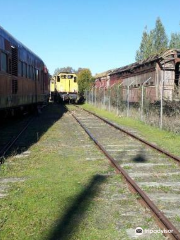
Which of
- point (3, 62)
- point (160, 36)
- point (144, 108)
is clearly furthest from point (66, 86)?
point (160, 36)

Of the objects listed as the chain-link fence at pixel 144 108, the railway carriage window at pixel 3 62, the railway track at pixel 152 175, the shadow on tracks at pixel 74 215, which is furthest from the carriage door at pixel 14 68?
the shadow on tracks at pixel 74 215

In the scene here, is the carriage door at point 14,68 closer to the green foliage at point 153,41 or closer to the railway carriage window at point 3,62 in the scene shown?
the railway carriage window at point 3,62

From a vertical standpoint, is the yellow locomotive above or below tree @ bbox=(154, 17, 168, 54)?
below

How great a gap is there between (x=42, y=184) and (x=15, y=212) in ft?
4.86

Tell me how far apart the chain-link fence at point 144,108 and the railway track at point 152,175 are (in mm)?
3998

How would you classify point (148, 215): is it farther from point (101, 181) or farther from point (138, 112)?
→ point (138, 112)

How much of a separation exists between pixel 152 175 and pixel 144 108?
12.9m

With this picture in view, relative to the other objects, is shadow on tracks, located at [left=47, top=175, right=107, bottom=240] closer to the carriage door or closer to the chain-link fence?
the carriage door

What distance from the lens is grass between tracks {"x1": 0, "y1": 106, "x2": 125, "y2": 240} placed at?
14.4 feet

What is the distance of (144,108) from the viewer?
19.9 m

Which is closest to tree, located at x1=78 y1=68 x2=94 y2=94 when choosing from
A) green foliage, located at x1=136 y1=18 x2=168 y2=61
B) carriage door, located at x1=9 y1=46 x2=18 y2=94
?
green foliage, located at x1=136 y1=18 x2=168 y2=61

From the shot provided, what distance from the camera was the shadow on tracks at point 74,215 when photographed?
4.30m

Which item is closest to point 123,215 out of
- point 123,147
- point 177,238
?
point 177,238

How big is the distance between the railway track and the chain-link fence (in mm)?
3998
